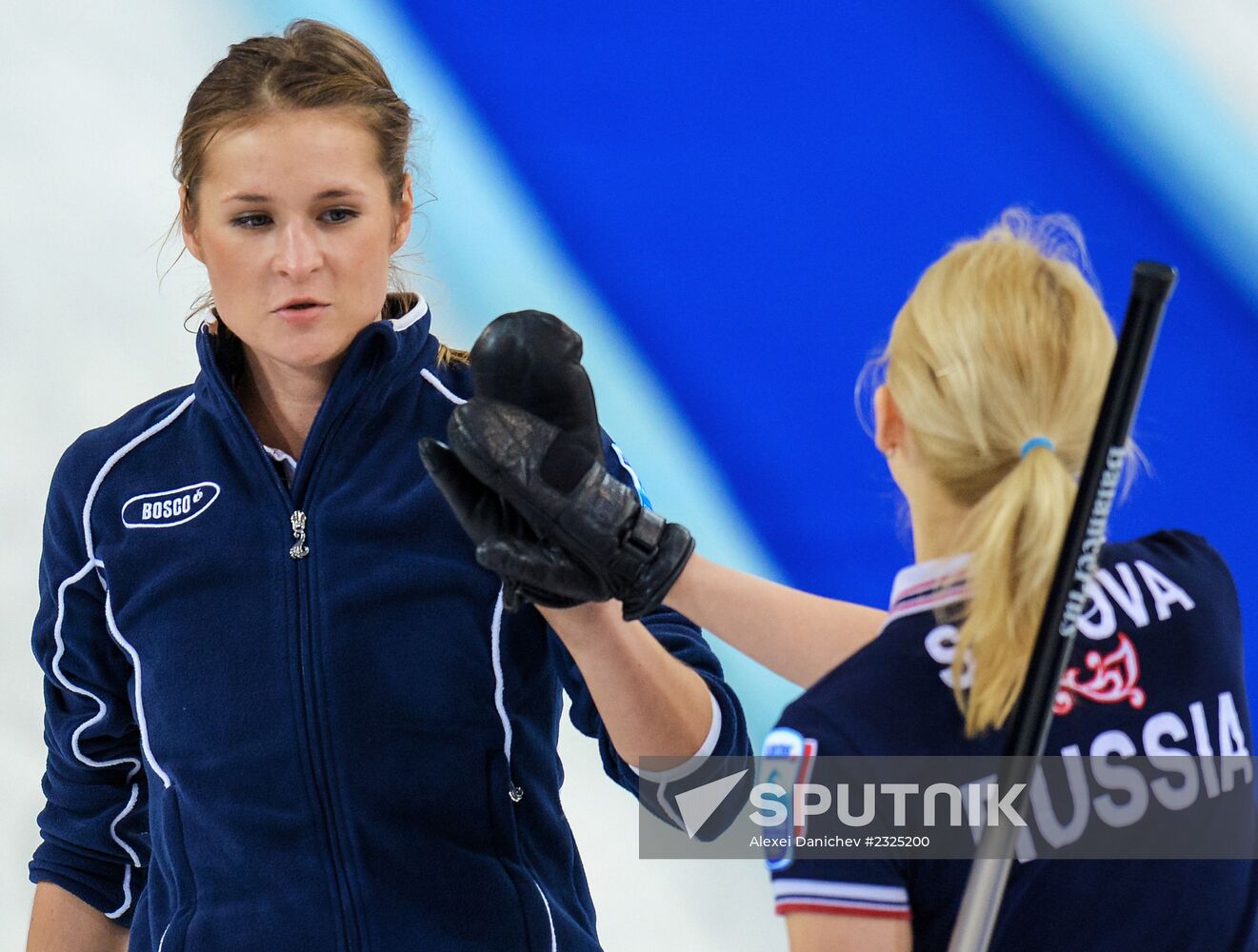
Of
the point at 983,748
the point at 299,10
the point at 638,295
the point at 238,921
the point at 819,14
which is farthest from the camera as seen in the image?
the point at 299,10

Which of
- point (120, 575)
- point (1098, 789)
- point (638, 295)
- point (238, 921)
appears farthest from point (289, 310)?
point (1098, 789)

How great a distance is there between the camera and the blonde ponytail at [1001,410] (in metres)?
0.95

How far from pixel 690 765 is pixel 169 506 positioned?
459 mm

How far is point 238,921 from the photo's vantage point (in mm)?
1220

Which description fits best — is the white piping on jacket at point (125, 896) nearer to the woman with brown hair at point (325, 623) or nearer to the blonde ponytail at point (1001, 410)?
the woman with brown hair at point (325, 623)

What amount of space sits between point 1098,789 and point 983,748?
0.07 metres

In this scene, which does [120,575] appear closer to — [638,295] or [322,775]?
[322,775]

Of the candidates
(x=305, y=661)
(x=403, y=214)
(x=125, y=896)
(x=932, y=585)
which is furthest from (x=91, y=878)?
(x=932, y=585)

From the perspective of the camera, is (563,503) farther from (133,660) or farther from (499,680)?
(133,660)

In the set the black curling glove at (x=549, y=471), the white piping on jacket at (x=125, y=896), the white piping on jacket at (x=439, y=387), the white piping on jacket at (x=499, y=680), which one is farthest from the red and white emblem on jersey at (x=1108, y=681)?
the white piping on jacket at (x=125, y=896)

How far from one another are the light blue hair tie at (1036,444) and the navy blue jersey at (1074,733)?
0.08m

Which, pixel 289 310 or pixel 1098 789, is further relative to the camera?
pixel 289 310

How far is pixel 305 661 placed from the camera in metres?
1.24

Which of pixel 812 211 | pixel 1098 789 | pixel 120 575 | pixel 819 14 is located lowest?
pixel 1098 789
